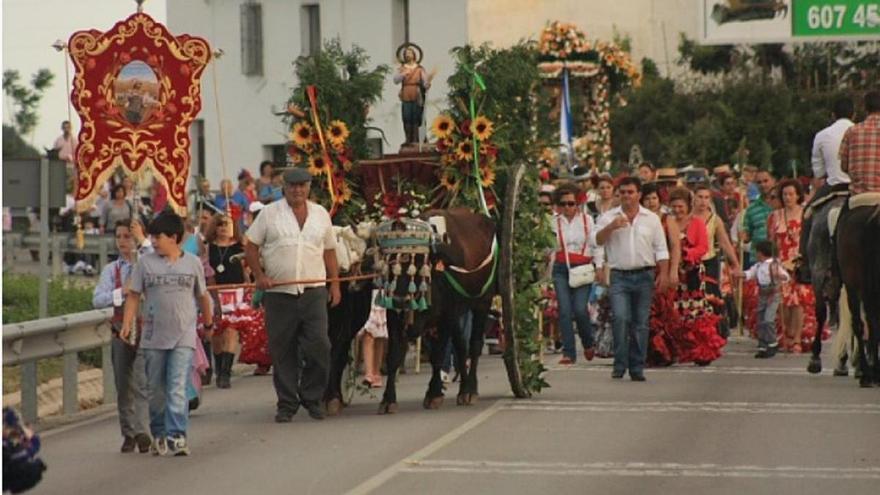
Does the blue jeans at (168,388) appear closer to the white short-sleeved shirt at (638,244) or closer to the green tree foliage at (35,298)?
the white short-sleeved shirt at (638,244)

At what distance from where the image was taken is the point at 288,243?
19.1 meters

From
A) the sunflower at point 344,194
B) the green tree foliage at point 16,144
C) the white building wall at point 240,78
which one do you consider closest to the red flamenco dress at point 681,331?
the sunflower at point 344,194

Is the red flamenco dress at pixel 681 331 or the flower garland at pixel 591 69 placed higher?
the flower garland at pixel 591 69

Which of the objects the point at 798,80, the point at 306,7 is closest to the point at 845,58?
the point at 798,80

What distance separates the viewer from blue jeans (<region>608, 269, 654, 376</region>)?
23.0m

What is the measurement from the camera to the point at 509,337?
20359mm

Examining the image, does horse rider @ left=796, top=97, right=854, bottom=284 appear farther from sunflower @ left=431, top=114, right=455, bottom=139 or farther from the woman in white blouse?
sunflower @ left=431, top=114, right=455, bottom=139

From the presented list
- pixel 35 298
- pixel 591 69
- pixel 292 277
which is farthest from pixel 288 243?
pixel 591 69

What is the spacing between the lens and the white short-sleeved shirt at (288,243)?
19.1 metres

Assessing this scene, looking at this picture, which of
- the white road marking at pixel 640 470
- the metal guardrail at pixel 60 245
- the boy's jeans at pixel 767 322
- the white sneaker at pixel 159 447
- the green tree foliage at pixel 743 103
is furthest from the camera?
the green tree foliage at pixel 743 103

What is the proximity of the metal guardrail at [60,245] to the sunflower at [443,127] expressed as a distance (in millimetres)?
14870

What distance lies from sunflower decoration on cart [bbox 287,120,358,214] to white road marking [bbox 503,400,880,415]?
7.36 ft

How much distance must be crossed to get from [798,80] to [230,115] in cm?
1504

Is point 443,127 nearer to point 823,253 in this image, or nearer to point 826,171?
point 823,253
